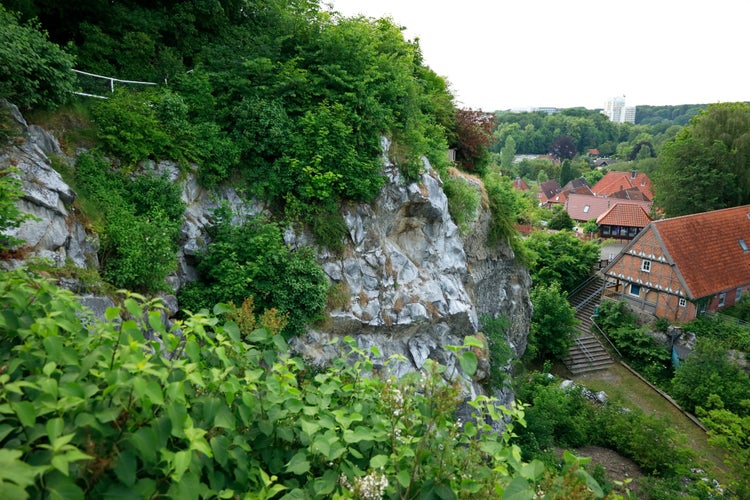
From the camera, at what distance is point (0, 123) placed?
628 centimetres

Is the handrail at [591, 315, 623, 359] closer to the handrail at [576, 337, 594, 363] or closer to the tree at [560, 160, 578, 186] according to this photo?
the handrail at [576, 337, 594, 363]

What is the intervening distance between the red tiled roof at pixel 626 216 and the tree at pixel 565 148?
6601 centimetres

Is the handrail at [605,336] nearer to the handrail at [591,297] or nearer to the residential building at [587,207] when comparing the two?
the handrail at [591,297]

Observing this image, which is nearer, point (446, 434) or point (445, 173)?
point (446, 434)

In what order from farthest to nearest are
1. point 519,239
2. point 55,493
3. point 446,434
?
point 519,239 < point 446,434 < point 55,493

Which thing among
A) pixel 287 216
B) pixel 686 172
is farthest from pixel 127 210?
pixel 686 172

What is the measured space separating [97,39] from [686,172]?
32404 mm

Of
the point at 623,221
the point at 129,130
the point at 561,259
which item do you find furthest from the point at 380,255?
the point at 623,221

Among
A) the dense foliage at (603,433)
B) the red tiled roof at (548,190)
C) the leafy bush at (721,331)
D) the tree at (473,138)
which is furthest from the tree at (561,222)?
the red tiled roof at (548,190)

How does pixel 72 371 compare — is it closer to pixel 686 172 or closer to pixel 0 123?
pixel 0 123

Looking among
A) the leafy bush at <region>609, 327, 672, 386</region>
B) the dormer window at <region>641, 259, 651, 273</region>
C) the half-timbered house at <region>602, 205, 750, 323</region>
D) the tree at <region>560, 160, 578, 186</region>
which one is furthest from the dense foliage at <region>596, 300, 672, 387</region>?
the tree at <region>560, 160, 578, 186</region>

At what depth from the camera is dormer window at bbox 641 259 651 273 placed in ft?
72.3

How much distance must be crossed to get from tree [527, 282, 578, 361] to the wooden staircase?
74 centimetres

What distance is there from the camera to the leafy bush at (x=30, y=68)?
20.7ft
